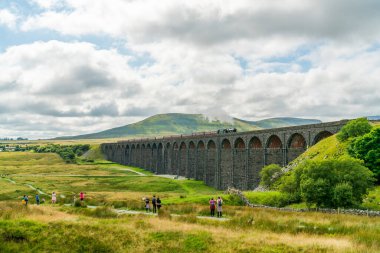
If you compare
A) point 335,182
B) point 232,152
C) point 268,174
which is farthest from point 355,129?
point 232,152

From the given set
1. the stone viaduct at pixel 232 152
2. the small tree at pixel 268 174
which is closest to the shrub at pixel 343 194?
the small tree at pixel 268 174

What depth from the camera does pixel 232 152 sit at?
217 ft

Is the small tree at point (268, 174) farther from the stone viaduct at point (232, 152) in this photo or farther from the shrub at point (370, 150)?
the shrub at point (370, 150)

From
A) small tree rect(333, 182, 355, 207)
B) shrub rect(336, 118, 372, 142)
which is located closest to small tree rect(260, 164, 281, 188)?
shrub rect(336, 118, 372, 142)

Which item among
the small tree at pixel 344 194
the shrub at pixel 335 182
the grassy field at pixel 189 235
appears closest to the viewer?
the grassy field at pixel 189 235

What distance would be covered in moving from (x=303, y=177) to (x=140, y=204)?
14.8m

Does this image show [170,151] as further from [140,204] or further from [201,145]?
[140,204]

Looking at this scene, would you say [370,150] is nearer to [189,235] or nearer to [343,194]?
[343,194]

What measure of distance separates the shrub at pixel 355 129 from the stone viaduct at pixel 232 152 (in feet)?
10.7

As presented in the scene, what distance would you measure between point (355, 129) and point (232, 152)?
30456 millimetres

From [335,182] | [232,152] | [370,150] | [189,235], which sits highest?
[370,150]

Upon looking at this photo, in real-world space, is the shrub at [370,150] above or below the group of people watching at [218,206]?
above

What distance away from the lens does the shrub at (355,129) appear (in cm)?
3750

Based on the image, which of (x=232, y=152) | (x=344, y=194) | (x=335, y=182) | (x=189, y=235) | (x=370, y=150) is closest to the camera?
(x=189, y=235)
